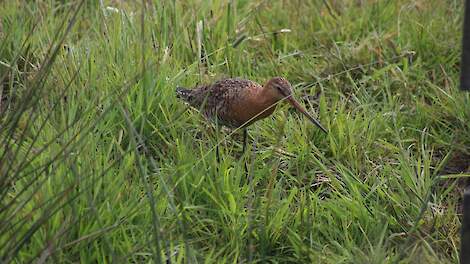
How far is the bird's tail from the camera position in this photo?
4.32 metres

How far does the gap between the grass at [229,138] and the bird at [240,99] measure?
9 centimetres

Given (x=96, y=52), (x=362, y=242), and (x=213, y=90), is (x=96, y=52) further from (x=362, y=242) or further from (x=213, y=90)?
(x=362, y=242)

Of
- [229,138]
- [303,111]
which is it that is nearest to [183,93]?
[229,138]

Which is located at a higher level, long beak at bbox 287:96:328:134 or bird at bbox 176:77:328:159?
bird at bbox 176:77:328:159

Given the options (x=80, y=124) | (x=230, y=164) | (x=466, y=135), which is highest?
(x=80, y=124)

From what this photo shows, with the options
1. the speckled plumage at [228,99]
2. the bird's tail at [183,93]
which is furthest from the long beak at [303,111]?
the bird's tail at [183,93]

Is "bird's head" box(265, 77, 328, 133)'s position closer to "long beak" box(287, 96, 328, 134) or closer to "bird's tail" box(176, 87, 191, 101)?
"long beak" box(287, 96, 328, 134)

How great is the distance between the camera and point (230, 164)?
12.8 feet

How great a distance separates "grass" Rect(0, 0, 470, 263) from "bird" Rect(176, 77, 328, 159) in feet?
0.28

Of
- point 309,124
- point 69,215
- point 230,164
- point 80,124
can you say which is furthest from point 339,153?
point 69,215

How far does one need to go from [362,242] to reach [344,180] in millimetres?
466

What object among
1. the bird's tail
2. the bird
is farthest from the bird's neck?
the bird's tail

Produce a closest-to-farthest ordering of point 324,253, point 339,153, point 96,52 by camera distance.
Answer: point 324,253 → point 339,153 → point 96,52

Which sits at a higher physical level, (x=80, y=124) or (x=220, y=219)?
(x=80, y=124)
